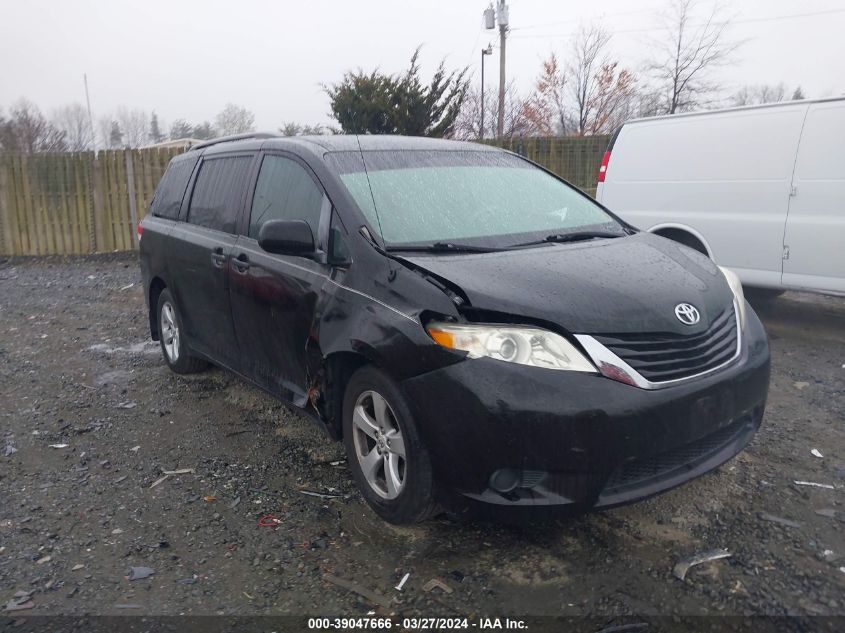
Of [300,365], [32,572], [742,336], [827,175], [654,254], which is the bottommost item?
[32,572]

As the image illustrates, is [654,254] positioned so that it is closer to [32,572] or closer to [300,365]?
[300,365]

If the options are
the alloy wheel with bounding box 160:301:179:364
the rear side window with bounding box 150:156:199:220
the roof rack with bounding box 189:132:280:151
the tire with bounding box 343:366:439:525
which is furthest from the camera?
the alloy wheel with bounding box 160:301:179:364

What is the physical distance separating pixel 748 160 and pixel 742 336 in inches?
157

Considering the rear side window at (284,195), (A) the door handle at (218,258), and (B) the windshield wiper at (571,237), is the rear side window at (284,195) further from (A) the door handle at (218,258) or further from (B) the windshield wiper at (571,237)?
(B) the windshield wiper at (571,237)

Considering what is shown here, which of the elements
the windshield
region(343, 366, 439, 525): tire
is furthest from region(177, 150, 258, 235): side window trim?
region(343, 366, 439, 525): tire

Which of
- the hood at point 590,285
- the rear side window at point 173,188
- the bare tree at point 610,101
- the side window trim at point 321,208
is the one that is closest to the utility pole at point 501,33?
the bare tree at point 610,101

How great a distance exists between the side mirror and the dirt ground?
4.22ft

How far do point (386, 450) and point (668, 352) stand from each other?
1.29 metres

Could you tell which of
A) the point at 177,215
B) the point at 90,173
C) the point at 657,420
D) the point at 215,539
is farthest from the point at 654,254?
the point at 90,173

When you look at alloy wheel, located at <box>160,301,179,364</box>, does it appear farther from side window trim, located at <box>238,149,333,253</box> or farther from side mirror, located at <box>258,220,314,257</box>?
side mirror, located at <box>258,220,314,257</box>

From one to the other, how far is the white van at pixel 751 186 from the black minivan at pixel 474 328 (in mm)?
2916

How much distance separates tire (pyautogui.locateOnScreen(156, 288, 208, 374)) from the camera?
5.50m

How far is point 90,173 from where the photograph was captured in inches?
520

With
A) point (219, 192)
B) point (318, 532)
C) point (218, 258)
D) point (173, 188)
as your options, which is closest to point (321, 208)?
point (218, 258)
